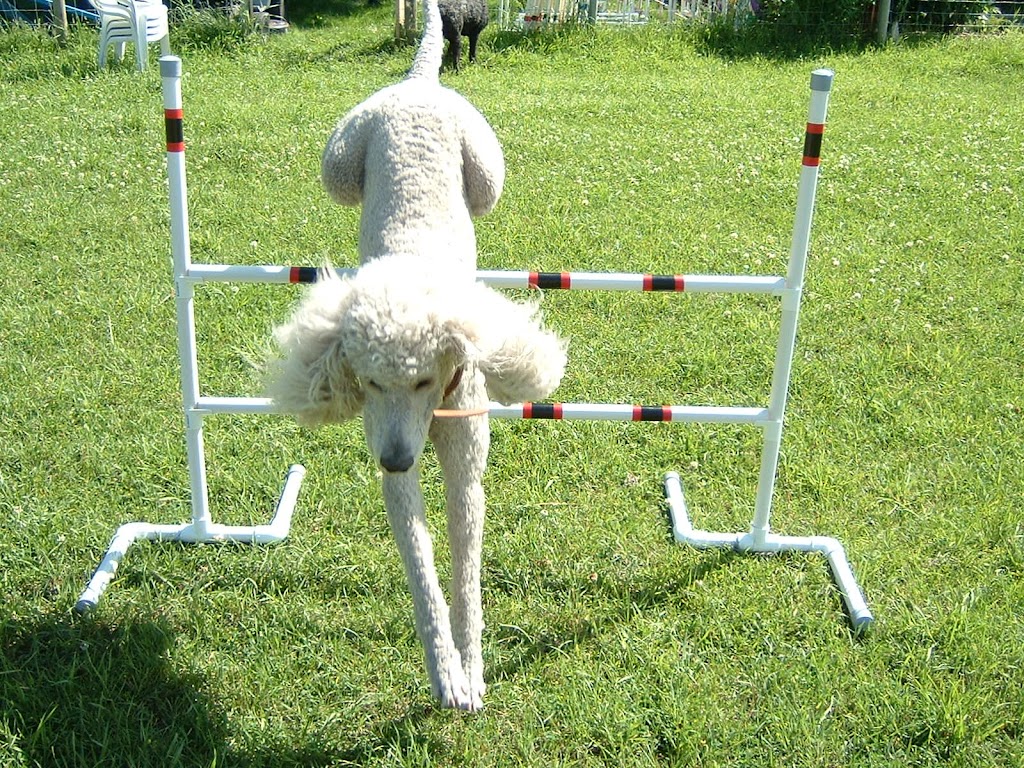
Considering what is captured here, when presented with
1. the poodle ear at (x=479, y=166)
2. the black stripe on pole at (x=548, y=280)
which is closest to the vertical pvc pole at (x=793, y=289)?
the black stripe on pole at (x=548, y=280)

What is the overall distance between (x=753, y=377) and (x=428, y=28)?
2.33 metres

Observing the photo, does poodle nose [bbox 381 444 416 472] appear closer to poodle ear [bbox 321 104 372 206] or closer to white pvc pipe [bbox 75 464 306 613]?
poodle ear [bbox 321 104 372 206]

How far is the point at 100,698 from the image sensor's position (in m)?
2.91

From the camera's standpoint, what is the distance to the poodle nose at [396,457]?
2.36 meters

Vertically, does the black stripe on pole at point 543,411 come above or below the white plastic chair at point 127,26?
below

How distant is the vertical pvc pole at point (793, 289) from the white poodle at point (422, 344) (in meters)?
1.02

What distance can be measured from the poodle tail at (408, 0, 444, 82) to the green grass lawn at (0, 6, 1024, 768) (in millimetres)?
1209

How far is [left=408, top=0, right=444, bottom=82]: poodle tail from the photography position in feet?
11.4

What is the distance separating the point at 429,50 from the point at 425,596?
1.99 meters

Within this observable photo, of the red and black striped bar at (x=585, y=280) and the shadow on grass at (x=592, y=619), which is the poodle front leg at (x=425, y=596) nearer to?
the shadow on grass at (x=592, y=619)

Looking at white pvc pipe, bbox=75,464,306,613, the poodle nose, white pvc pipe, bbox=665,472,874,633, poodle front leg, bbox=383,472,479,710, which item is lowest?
white pvc pipe, bbox=75,464,306,613

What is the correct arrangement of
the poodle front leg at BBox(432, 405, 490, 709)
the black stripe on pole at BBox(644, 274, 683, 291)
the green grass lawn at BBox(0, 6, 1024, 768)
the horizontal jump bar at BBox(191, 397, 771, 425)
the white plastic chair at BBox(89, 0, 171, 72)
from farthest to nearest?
the white plastic chair at BBox(89, 0, 171, 72), the horizontal jump bar at BBox(191, 397, 771, 425), the black stripe on pole at BBox(644, 274, 683, 291), the green grass lawn at BBox(0, 6, 1024, 768), the poodle front leg at BBox(432, 405, 490, 709)

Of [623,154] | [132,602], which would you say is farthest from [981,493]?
[623,154]

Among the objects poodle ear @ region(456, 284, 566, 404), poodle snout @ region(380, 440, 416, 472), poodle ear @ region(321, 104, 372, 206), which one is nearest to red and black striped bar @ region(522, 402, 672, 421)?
poodle ear @ region(456, 284, 566, 404)
